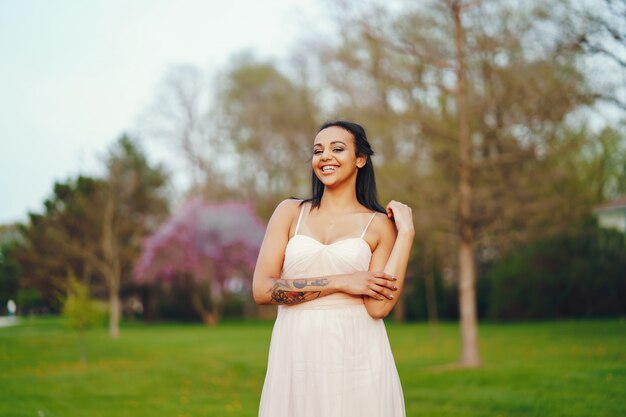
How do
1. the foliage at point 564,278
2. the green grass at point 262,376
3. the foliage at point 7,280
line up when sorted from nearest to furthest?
1. the green grass at point 262,376
2. the foliage at point 564,278
3. the foliage at point 7,280

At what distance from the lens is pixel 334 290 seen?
10.5ft

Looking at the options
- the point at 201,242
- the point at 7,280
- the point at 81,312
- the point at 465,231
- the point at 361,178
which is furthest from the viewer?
the point at 201,242

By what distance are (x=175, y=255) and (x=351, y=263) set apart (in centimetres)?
3908

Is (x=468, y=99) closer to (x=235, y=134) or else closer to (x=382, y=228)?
(x=382, y=228)

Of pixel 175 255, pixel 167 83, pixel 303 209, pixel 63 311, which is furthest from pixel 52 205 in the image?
pixel 303 209

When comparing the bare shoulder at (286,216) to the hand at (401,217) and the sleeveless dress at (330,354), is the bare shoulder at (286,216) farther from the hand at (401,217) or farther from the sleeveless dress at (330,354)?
the hand at (401,217)

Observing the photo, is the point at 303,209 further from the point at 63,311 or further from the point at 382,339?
the point at 63,311

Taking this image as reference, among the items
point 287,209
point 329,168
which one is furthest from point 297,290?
Answer: point 329,168

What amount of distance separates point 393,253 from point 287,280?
0.48 meters

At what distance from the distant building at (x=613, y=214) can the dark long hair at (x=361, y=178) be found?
25083mm

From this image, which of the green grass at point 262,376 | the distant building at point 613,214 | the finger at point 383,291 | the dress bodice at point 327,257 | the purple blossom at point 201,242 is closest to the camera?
the finger at point 383,291

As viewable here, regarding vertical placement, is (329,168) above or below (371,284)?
above

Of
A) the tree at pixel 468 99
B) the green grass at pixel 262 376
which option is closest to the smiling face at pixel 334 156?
the green grass at pixel 262 376

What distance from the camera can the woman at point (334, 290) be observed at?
3.18m
